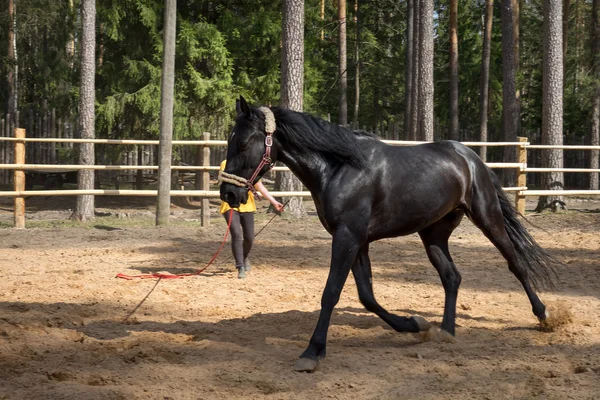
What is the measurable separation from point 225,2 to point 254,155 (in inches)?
664

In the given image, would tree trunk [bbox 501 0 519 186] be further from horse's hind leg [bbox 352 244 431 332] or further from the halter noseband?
the halter noseband

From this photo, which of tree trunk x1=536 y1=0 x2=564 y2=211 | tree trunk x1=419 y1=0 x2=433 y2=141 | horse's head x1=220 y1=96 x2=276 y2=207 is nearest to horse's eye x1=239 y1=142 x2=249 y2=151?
horse's head x1=220 y1=96 x2=276 y2=207

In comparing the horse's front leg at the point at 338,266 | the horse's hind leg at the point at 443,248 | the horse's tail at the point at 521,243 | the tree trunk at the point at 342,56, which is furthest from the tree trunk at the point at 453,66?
the horse's front leg at the point at 338,266

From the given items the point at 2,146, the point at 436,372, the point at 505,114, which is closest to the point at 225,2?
the point at 2,146

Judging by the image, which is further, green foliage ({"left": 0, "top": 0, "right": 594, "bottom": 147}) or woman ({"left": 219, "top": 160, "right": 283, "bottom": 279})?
green foliage ({"left": 0, "top": 0, "right": 594, "bottom": 147})

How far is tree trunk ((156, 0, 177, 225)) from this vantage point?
13688 millimetres

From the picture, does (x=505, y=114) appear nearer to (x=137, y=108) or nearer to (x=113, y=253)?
(x=137, y=108)

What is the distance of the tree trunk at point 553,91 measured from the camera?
55.4ft

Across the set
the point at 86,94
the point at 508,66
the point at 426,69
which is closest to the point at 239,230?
the point at 86,94

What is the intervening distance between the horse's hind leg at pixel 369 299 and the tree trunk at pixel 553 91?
12122 millimetres

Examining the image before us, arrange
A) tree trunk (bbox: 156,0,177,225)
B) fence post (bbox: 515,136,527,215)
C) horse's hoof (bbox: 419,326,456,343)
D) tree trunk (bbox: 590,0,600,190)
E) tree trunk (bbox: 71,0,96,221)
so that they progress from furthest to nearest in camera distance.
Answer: tree trunk (bbox: 590,0,600,190) → tree trunk (bbox: 71,0,96,221) → fence post (bbox: 515,136,527,215) → tree trunk (bbox: 156,0,177,225) → horse's hoof (bbox: 419,326,456,343)

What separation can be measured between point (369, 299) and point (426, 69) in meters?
14.2

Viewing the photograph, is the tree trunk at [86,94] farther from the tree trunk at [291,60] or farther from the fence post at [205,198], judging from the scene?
the tree trunk at [291,60]

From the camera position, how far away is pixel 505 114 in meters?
23.8
